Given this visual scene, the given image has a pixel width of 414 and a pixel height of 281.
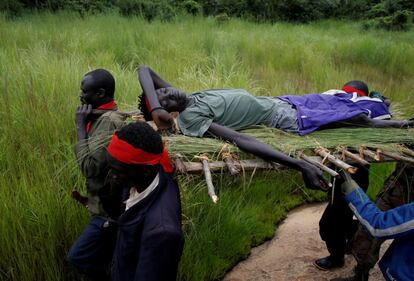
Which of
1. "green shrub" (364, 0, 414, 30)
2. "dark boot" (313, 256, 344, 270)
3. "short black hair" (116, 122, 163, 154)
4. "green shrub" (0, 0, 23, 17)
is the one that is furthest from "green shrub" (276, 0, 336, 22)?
"short black hair" (116, 122, 163, 154)

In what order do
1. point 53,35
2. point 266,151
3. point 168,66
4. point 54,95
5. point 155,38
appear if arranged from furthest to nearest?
1. point 155,38
2. point 53,35
3. point 168,66
4. point 54,95
5. point 266,151

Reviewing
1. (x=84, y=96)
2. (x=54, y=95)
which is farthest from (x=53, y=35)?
(x=84, y=96)

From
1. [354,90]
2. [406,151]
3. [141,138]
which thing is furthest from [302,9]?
[141,138]

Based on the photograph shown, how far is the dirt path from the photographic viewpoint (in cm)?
304

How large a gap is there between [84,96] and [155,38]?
14.9 feet

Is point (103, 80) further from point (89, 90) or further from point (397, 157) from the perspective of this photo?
point (397, 157)

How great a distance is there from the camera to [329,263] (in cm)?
304

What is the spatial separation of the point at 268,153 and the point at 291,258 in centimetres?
141

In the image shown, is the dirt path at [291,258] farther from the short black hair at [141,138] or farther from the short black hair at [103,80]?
the short black hair at [141,138]

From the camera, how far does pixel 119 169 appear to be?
1.57m

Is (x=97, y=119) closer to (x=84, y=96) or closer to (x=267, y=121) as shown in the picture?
(x=84, y=96)

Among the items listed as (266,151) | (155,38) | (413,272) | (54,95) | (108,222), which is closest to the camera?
(413,272)

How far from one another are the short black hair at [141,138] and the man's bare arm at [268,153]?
816mm

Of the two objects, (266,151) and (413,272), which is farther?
(266,151)
